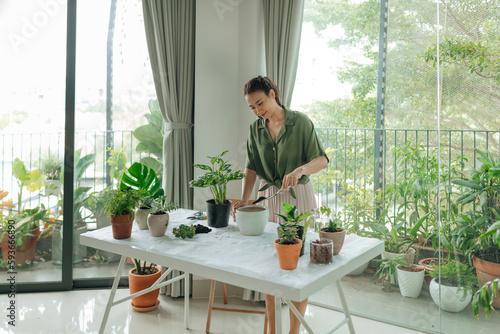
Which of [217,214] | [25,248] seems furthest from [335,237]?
[25,248]

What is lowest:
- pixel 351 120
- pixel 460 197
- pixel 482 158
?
pixel 460 197

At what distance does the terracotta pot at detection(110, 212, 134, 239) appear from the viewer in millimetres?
1908

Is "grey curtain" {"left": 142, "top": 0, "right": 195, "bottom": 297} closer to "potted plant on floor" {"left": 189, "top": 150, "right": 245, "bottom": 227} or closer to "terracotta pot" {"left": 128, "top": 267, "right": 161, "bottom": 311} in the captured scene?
"terracotta pot" {"left": 128, "top": 267, "right": 161, "bottom": 311}

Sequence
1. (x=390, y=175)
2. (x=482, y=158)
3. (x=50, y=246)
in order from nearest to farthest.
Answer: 1. (x=482, y=158)
2. (x=390, y=175)
3. (x=50, y=246)

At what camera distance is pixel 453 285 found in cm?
252

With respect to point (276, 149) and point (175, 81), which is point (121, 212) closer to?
point (276, 149)

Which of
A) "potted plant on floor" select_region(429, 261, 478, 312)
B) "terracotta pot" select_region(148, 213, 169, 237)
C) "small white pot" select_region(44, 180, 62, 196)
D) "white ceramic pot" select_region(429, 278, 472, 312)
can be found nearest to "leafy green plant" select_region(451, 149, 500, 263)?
"potted plant on floor" select_region(429, 261, 478, 312)

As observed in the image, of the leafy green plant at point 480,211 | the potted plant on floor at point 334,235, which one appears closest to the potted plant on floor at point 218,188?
the potted plant on floor at point 334,235

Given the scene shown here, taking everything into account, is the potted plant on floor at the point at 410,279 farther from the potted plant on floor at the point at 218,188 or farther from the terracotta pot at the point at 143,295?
the terracotta pot at the point at 143,295

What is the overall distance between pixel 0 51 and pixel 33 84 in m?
0.33

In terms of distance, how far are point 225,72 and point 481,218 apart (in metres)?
2.07

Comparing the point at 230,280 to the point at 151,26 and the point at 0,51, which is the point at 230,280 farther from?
the point at 0,51

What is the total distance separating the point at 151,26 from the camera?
3.11m

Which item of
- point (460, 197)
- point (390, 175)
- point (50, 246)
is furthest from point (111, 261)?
point (460, 197)
